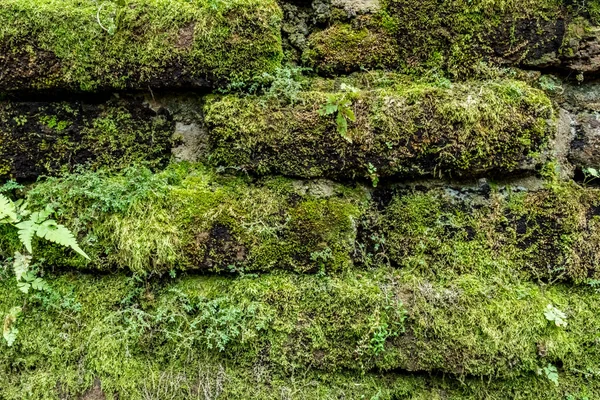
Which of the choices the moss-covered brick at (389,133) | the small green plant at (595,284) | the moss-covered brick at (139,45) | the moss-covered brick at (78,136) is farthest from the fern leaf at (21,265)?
the small green plant at (595,284)

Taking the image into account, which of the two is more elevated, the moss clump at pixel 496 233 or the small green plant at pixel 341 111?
the small green plant at pixel 341 111

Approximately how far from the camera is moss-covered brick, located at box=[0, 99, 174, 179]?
5.70 ft

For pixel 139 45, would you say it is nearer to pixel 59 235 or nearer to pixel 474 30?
pixel 59 235

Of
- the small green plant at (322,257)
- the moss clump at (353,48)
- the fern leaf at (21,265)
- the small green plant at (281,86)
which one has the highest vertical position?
the moss clump at (353,48)

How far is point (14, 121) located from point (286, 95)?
1118mm

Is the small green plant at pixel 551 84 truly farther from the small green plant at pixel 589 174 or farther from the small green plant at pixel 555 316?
the small green plant at pixel 555 316

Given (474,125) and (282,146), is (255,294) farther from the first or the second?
(474,125)

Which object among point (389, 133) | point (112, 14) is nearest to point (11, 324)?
point (112, 14)

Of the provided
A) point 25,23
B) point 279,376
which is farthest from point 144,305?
point 25,23

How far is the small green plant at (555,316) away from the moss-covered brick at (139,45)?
1.40 meters

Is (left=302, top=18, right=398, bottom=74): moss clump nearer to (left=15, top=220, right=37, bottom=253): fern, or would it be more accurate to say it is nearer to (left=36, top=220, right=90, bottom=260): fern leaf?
(left=36, top=220, right=90, bottom=260): fern leaf

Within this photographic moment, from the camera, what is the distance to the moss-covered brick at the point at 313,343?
5.06 feet

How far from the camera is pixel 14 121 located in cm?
174

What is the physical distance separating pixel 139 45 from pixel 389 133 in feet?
3.45
